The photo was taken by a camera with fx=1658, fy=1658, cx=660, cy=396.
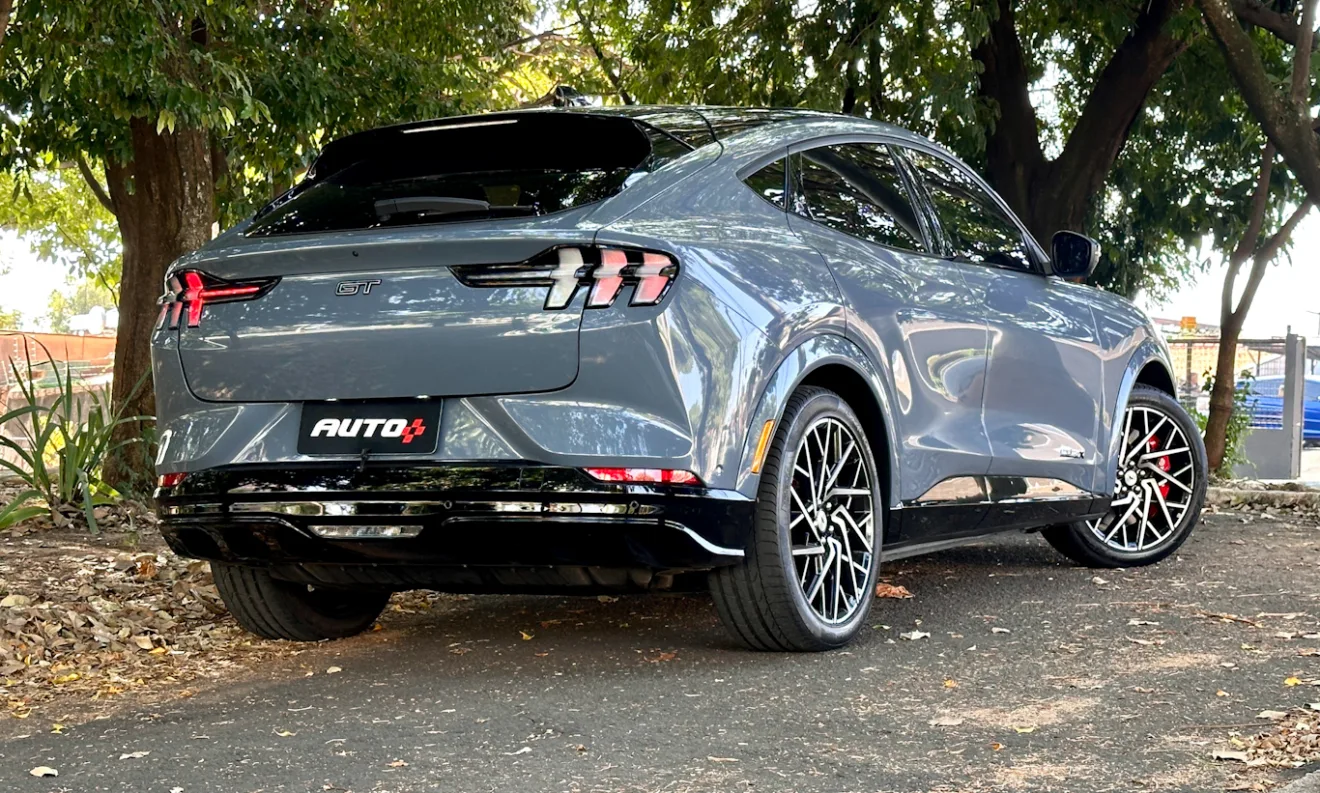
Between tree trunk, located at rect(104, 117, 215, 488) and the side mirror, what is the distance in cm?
529

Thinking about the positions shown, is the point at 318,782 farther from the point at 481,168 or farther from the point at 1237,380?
the point at 1237,380

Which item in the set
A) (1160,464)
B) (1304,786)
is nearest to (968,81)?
(1160,464)

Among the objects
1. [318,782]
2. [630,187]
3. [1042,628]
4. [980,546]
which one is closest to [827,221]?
[630,187]

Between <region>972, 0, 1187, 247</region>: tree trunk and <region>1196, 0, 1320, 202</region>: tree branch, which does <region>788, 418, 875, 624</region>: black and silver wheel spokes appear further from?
<region>972, 0, 1187, 247</region>: tree trunk

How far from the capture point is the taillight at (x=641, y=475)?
4492 mm

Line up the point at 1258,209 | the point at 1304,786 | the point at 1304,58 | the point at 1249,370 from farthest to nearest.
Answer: the point at 1249,370 → the point at 1258,209 → the point at 1304,58 → the point at 1304,786

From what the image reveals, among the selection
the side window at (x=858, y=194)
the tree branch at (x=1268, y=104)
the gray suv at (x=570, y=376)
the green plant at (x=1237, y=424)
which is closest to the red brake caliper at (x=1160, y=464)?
the gray suv at (x=570, y=376)

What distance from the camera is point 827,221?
18.0 ft

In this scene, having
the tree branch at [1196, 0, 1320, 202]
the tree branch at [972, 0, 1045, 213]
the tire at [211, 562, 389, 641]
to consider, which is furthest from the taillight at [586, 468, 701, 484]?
the tree branch at [972, 0, 1045, 213]

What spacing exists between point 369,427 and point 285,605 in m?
1.17

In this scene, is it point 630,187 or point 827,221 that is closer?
point 630,187

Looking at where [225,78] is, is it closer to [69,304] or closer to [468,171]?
[468,171]

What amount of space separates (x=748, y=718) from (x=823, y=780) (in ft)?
2.09

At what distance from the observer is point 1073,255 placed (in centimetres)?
691
